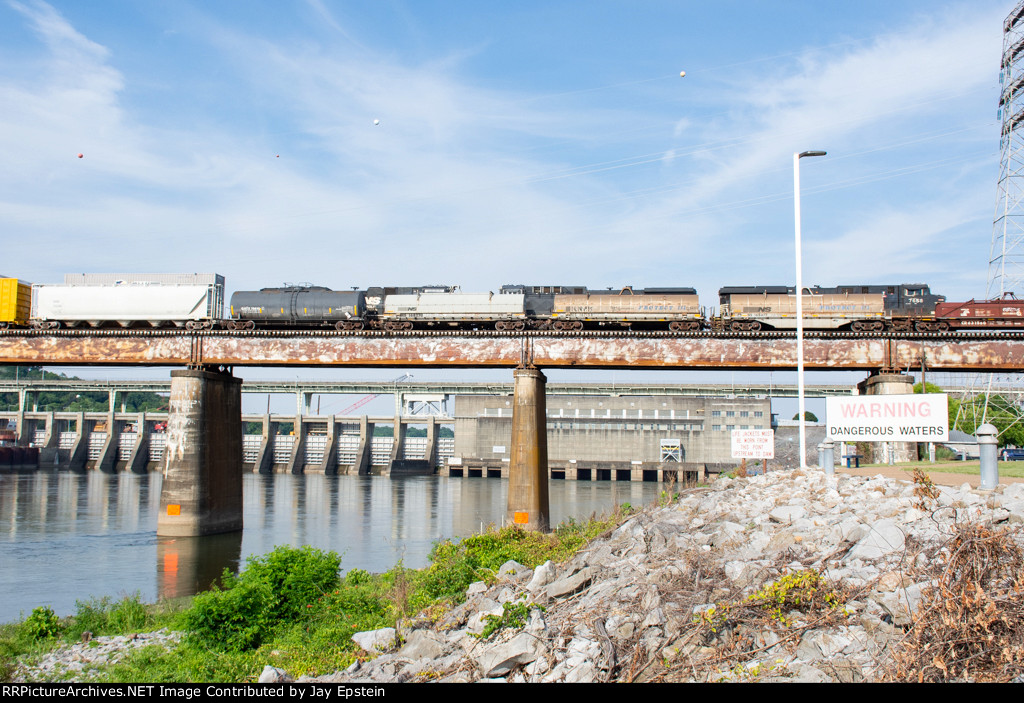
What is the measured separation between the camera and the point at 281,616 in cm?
1773

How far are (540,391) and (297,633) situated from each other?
1933cm

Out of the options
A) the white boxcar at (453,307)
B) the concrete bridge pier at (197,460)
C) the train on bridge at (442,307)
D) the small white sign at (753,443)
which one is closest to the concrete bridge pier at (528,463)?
the train on bridge at (442,307)

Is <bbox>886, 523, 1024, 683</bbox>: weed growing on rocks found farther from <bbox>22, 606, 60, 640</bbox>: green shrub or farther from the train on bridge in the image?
the train on bridge

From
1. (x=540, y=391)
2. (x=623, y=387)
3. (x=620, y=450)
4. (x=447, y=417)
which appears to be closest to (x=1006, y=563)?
(x=540, y=391)

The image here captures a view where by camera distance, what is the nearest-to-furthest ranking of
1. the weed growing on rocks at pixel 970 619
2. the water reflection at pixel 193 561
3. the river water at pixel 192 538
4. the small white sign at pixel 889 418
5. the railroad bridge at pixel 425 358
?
the weed growing on rocks at pixel 970 619 < the small white sign at pixel 889 418 < the water reflection at pixel 193 561 < the river water at pixel 192 538 < the railroad bridge at pixel 425 358

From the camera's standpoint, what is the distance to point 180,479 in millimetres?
35750

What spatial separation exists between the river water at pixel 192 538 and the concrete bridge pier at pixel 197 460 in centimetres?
93

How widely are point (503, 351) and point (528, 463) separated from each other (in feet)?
20.0

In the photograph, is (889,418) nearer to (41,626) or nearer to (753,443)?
(753,443)

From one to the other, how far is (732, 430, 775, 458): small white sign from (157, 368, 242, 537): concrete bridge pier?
2740 cm

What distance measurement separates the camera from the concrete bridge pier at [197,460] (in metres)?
35.5

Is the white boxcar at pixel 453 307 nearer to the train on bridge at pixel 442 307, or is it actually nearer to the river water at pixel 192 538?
the train on bridge at pixel 442 307

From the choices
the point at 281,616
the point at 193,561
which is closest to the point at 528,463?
the point at 281,616

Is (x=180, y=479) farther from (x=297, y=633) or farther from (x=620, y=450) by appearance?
(x=620, y=450)
